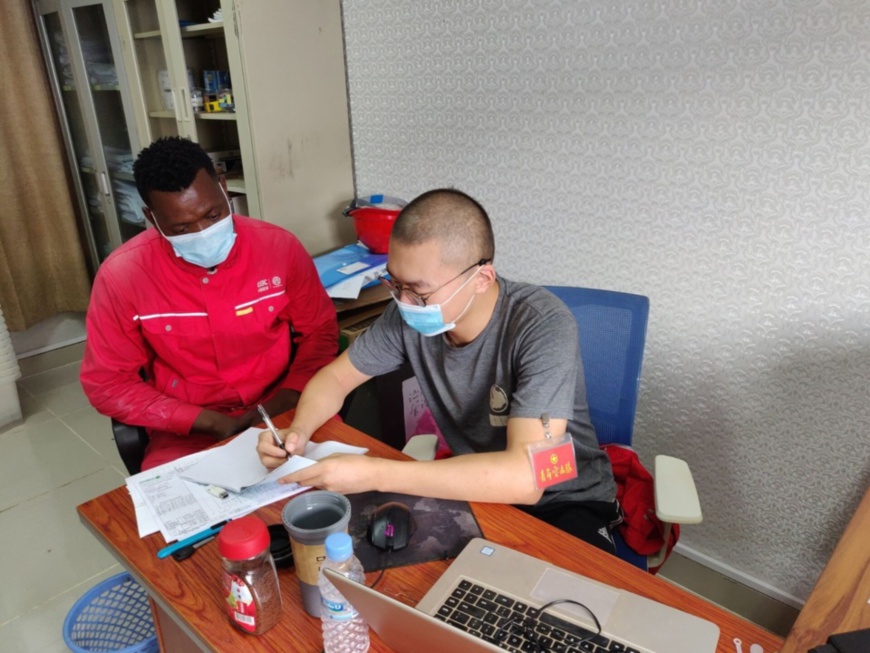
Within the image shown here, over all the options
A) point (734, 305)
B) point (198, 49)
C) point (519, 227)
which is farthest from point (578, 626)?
point (198, 49)

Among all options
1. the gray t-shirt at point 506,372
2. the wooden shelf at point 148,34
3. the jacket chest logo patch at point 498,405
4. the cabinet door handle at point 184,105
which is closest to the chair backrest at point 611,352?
the gray t-shirt at point 506,372

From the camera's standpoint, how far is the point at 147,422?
1.54 m

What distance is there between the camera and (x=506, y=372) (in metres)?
1.23

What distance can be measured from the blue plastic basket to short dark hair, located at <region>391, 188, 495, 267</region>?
3.88 ft

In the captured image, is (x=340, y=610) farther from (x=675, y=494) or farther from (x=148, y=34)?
(x=148, y=34)

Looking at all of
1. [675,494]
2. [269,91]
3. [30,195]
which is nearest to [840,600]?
[675,494]

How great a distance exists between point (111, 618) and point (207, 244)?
1.02m

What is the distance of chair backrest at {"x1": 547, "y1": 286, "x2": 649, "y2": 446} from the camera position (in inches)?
53.1

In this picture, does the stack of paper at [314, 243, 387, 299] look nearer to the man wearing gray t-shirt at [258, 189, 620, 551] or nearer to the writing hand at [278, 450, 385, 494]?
the man wearing gray t-shirt at [258, 189, 620, 551]

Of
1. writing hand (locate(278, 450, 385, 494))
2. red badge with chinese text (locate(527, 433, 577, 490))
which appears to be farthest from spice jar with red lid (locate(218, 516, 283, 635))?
red badge with chinese text (locate(527, 433, 577, 490))

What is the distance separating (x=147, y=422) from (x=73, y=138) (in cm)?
265

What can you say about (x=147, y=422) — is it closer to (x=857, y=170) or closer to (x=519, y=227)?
(x=519, y=227)

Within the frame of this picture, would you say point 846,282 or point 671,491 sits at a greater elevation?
point 846,282

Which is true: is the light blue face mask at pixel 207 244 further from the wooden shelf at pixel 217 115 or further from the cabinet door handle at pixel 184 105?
the cabinet door handle at pixel 184 105
